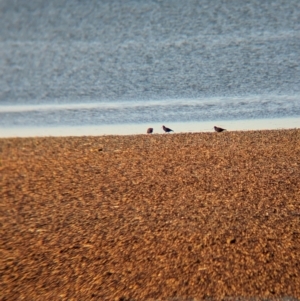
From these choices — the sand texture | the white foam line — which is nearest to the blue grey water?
the white foam line

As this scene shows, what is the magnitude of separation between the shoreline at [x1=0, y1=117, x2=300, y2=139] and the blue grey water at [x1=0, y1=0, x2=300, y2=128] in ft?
0.49

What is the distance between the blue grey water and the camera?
729cm

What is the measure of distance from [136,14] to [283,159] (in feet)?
15.3

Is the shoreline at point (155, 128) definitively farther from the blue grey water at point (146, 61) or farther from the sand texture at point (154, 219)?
the sand texture at point (154, 219)

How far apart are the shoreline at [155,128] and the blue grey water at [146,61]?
0.15 metres

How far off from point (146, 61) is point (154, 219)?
4.38m

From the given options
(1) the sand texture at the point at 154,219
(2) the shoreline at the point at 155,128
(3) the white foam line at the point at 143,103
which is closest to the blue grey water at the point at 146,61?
(3) the white foam line at the point at 143,103

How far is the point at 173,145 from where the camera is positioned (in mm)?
5801

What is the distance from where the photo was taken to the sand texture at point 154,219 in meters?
3.53

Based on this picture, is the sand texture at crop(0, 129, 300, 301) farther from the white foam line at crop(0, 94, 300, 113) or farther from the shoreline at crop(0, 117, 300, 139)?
the white foam line at crop(0, 94, 300, 113)

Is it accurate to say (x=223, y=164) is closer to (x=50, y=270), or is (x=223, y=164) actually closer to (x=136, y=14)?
(x=50, y=270)

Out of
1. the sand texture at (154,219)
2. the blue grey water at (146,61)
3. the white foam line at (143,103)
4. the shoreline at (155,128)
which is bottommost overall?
the sand texture at (154,219)

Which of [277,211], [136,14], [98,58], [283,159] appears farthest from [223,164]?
[136,14]

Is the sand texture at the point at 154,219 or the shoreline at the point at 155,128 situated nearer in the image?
the sand texture at the point at 154,219
